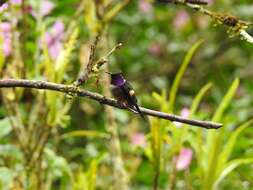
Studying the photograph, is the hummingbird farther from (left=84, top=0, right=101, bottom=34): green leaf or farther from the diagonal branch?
(left=84, top=0, right=101, bottom=34): green leaf

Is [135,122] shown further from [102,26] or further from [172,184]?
[172,184]

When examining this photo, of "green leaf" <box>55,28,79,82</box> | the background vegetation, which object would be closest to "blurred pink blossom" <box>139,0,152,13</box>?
the background vegetation

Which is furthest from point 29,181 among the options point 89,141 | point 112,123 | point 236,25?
point 89,141

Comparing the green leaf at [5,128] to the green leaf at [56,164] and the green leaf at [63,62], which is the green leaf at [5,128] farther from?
the green leaf at [63,62]

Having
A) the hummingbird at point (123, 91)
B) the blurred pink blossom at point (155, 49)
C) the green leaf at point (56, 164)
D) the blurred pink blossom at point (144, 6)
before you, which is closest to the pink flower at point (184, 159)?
the green leaf at point (56, 164)

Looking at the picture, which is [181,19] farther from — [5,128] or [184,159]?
[5,128]

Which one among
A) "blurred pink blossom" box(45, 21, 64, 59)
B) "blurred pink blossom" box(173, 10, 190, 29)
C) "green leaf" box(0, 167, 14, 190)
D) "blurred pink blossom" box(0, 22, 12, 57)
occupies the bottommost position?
"green leaf" box(0, 167, 14, 190)
